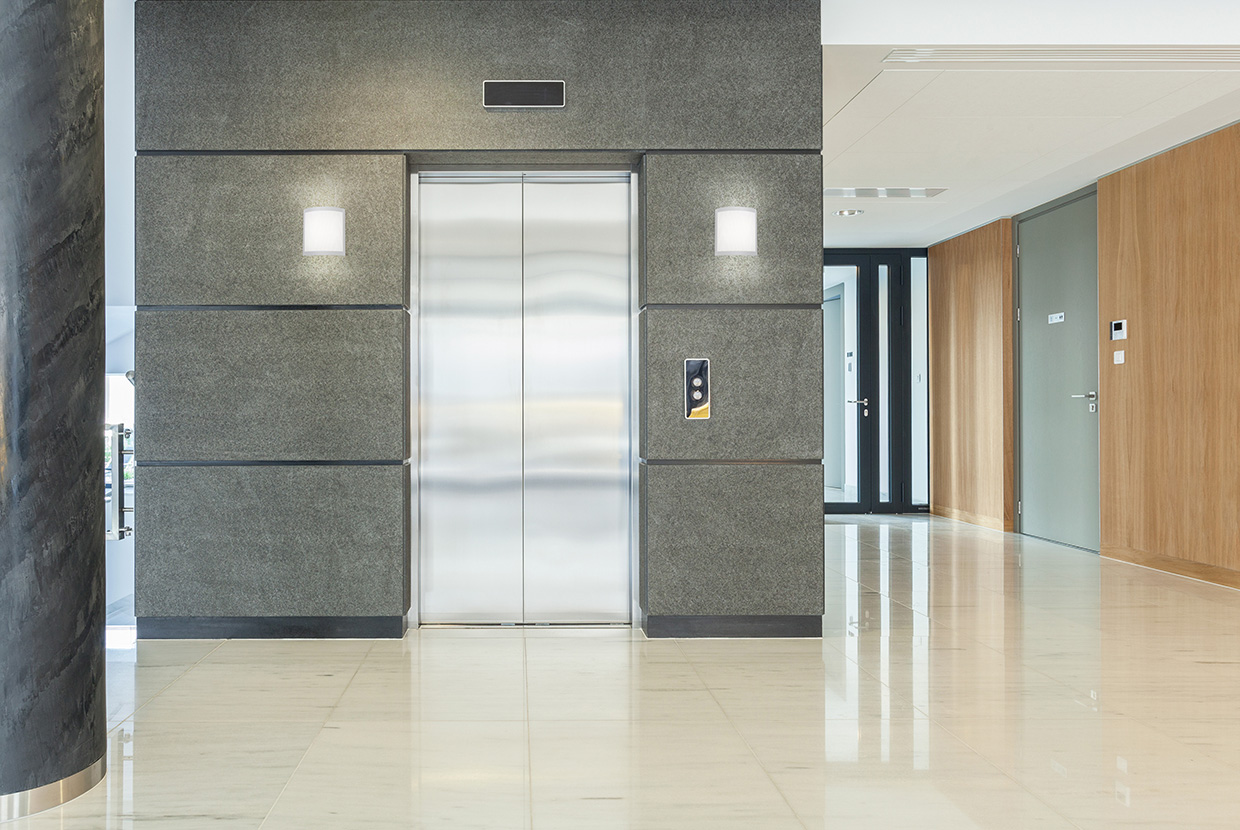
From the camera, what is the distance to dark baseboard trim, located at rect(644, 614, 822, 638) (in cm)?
454

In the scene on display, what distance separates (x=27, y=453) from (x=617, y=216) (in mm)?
2988

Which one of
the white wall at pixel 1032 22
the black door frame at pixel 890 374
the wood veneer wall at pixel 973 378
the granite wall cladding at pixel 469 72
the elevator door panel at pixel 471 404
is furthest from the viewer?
the black door frame at pixel 890 374

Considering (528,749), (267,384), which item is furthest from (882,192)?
(528,749)

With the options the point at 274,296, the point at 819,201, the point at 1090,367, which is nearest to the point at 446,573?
the point at 274,296

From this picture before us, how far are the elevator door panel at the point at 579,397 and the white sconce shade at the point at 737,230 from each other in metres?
0.57

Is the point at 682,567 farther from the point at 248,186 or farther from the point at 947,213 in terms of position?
the point at 947,213

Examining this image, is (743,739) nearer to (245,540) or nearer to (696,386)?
(696,386)

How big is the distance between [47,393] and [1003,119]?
17.4 feet

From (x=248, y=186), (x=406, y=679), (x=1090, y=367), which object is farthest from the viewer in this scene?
(x=1090, y=367)

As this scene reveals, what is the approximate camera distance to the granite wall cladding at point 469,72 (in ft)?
14.6

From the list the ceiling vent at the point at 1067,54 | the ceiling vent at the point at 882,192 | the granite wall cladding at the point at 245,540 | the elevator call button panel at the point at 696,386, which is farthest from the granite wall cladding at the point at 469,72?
the ceiling vent at the point at 882,192

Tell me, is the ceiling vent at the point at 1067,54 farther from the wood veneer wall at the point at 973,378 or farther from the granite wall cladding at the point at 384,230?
the wood veneer wall at the point at 973,378

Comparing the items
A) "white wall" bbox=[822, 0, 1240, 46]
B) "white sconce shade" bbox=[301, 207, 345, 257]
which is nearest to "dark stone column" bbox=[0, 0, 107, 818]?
"white sconce shade" bbox=[301, 207, 345, 257]

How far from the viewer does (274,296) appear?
4.49 metres
